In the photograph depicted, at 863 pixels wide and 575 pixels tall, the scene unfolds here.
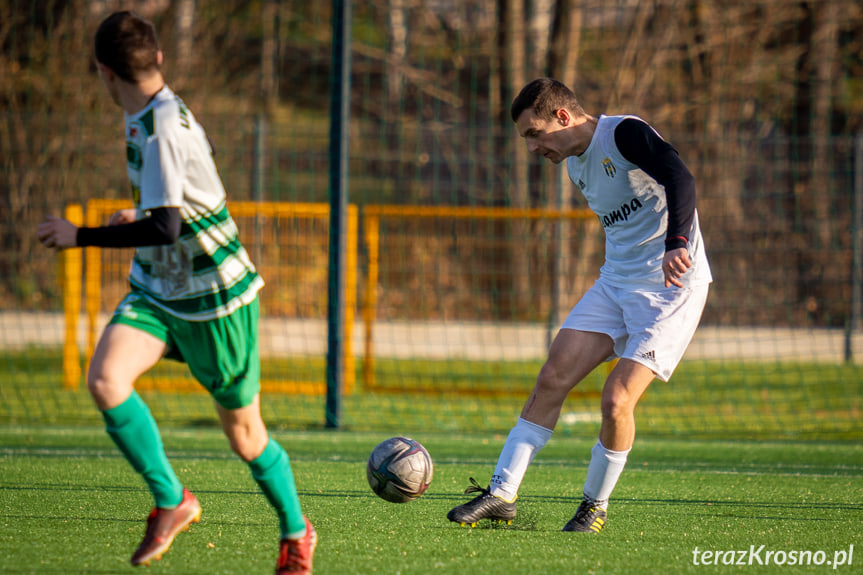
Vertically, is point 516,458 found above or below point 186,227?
below

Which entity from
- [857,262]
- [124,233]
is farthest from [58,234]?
[857,262]

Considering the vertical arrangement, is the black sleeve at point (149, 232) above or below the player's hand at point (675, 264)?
above

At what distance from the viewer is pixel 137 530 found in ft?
12.2

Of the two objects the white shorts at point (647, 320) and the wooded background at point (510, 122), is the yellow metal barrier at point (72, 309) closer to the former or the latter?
the wooded background at point (510, 122)

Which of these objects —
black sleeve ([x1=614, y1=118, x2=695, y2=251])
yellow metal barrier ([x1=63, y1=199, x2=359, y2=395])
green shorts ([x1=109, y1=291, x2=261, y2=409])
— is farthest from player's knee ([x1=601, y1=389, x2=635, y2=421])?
yellow metal barrier ([x1=63, y1=199, x2=359, y2=395])

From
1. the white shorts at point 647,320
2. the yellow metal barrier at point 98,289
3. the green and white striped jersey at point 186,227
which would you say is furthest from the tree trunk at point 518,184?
the green and white striped jersey at point 186,227

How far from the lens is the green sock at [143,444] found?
2.98 metres

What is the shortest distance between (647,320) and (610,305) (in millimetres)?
217

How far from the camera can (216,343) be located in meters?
2.99

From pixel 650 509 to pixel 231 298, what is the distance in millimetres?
2337

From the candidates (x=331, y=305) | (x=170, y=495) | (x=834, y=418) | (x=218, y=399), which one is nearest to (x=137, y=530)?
(x=170, y=495)

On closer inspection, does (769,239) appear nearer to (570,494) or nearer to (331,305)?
(331,305)

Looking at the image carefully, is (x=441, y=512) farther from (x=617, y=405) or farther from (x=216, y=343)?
(x=216, y=343)

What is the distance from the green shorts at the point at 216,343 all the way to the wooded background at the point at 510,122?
24.6 feet
